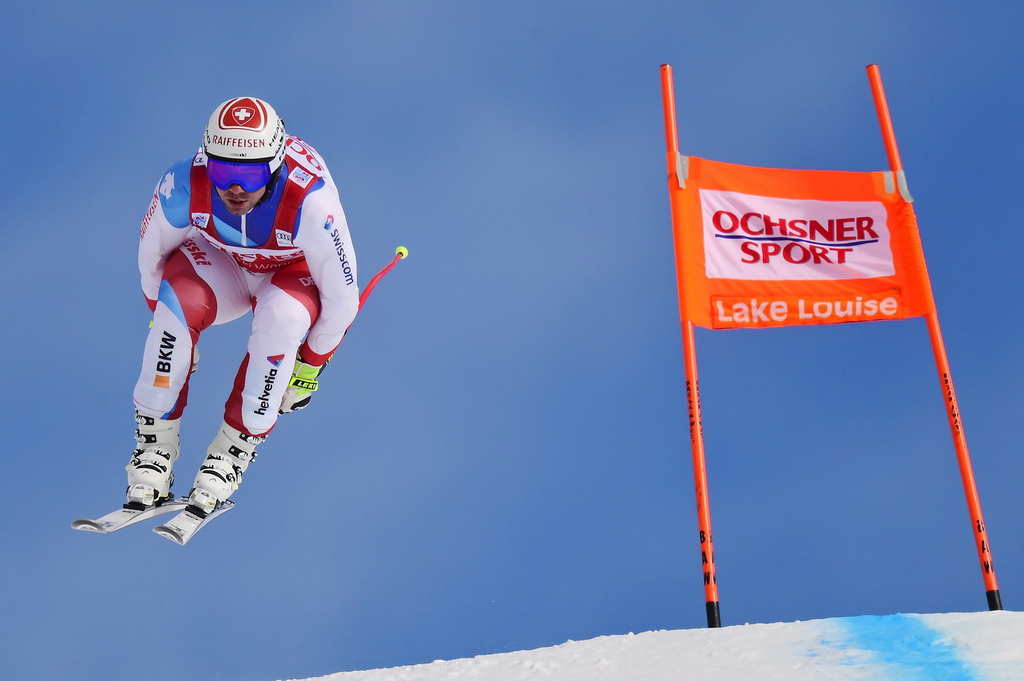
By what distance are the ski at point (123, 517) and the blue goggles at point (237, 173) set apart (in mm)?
2217

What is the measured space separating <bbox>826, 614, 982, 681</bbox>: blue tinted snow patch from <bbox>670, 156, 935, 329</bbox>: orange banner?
10.5 feet

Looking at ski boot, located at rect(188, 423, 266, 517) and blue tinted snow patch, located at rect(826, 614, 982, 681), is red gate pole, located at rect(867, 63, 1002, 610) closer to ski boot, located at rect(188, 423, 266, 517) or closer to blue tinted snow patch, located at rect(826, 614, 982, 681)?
blue tinted snow patch, located at rect(826, 614, 982, 681)

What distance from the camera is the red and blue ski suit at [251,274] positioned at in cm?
689

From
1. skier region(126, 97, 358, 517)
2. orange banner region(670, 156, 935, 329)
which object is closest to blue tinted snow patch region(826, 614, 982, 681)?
orange banner region(670, 156, 935, 329)

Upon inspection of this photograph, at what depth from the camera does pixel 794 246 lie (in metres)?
10.6

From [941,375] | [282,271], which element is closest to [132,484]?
[282,271]

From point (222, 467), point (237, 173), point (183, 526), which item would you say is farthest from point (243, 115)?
point (183, 526)

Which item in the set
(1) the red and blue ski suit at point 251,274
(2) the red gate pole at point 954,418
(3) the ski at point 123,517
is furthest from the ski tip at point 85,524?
(2) the red gate pole at point 954,418

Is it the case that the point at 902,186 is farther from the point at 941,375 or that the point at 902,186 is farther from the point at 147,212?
the point at 147,212

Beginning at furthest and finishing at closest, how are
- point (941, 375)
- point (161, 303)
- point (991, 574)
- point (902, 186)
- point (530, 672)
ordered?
point (902, 186), point (941, 375), point (991, 574), point (530, 672), point (161, 303)

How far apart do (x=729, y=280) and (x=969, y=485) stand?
9.23ft

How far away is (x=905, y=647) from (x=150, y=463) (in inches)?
208

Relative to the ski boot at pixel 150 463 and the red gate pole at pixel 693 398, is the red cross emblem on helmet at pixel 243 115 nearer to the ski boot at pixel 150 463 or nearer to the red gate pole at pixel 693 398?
the ski boot at pixel 150 463

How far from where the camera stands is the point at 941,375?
987cm
